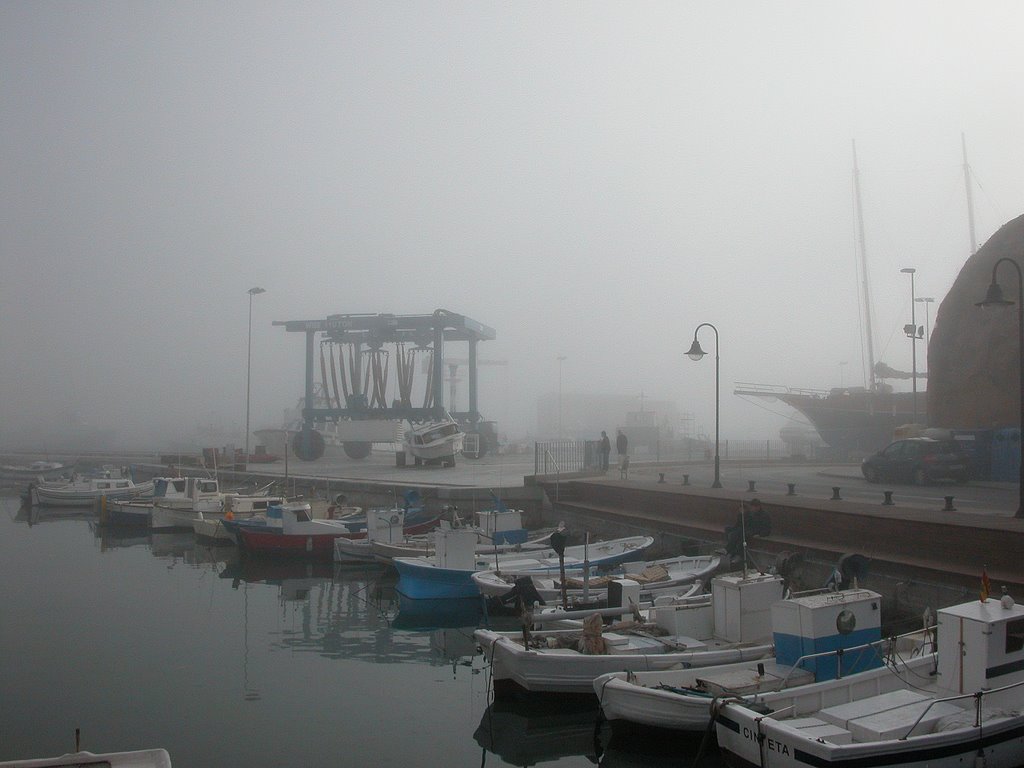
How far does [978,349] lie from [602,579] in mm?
24777

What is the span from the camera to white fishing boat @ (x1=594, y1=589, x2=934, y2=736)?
9.65m

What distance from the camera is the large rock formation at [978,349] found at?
33375 mm

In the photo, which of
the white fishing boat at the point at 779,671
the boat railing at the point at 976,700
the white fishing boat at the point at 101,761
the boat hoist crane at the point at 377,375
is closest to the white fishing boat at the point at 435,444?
the boat hoist crane at the point at 377,375

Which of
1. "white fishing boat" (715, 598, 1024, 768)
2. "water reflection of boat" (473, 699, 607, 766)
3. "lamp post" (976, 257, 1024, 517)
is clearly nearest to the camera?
"white fishing boat" (715, 598, 1024, 768)

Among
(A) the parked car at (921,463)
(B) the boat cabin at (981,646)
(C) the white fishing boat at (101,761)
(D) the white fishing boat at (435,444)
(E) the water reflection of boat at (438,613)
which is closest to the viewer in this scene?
(C) the white fishing boat at (101,761)

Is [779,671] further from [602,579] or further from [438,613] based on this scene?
[438,613]

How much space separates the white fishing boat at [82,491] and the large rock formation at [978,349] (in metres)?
37.5

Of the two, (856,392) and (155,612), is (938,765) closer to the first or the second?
(155,612)

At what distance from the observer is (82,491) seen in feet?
147

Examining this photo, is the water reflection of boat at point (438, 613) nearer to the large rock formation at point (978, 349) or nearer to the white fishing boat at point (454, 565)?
the white fishing boat at point (454, 565)

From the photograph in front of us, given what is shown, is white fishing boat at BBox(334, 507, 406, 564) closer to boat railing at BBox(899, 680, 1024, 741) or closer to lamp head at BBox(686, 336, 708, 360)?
lamp head at BBox(686, 336, 708, 360)

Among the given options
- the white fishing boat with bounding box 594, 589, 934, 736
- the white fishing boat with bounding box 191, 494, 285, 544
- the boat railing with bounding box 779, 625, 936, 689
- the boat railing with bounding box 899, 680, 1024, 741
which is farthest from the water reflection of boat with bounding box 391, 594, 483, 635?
the white fishing boat with bounding box 191, 494, 285, 544

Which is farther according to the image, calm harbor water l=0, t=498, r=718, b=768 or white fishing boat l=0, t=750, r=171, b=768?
calm harbor water l=0, t=498, r=718, b=768

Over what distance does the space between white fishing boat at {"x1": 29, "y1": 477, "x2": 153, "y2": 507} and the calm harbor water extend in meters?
20.6
